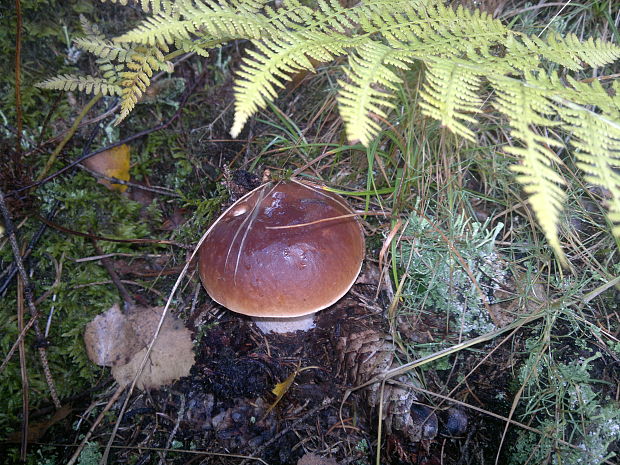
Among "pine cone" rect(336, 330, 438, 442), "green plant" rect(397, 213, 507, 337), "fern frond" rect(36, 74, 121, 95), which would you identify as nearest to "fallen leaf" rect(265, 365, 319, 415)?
"pine cone" rect(336, 330, 438, 442)

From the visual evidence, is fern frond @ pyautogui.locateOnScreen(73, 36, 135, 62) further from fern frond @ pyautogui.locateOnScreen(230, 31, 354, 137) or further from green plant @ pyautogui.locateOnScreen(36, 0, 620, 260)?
fern frond @ pyautogui.locateOnScreen(230, 31, 354, 137)

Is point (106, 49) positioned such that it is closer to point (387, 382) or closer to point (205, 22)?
point (205, 22)

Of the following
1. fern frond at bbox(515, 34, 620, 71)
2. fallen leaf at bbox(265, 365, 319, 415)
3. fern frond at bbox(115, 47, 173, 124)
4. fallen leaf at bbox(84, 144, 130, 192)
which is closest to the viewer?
fern frond at bbox(515, 34, 620, 71)

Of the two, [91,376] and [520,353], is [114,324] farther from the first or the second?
[520,353]

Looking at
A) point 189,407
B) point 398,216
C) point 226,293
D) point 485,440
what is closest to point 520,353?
point 485,440

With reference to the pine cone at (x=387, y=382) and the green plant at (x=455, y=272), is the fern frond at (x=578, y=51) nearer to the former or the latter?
the green plant at (x=455, y=272)

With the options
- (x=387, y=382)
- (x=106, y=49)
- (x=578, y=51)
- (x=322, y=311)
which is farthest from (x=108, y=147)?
(x=578, y=51)
